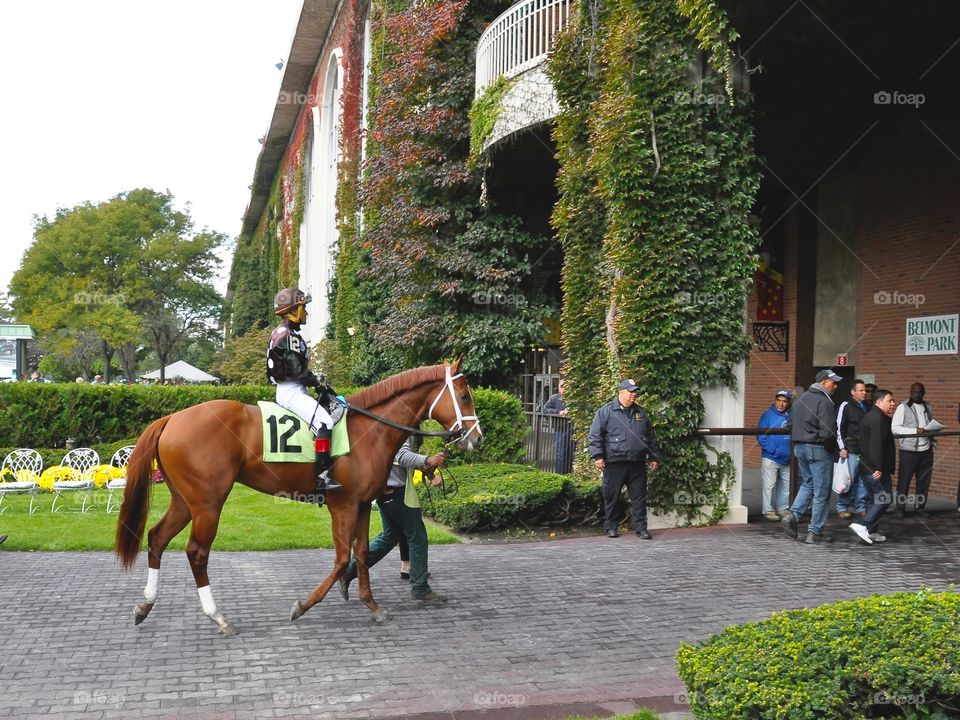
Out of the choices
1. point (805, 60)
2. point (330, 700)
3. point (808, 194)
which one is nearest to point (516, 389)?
point (808, 194)

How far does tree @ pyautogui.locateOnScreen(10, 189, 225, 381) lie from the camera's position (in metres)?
44.9

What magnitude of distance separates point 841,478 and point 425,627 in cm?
728

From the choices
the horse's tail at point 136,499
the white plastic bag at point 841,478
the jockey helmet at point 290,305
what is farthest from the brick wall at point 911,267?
the horse's tail at point 136,499

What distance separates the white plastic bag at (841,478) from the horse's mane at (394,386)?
690 cm

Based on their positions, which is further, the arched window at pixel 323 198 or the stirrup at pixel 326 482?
the arched window at pixel 323 198

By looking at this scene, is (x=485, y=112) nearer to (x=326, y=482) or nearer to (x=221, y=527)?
(x=221, y=527)

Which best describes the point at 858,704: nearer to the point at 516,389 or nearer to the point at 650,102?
the point at 650,102

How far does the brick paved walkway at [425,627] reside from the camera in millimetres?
5074

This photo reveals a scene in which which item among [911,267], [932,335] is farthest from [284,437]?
[911,267]

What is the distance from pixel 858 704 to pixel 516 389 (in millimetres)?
14356

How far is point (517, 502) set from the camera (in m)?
10.9

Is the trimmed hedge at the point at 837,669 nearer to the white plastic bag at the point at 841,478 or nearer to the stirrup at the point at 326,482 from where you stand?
the stirrup at the point at 326,482

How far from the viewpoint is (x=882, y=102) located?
1402 centimetres

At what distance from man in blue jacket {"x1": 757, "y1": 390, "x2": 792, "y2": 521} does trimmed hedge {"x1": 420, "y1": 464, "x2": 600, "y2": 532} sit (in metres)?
2.57
